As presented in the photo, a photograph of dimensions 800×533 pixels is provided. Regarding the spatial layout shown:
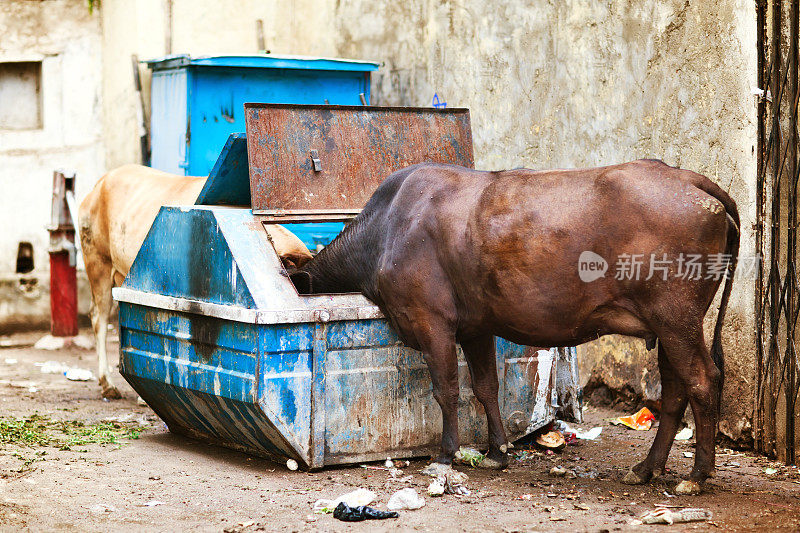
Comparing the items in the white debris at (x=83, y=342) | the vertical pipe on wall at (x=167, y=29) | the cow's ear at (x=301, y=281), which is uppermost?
the vertical pipe on wall at (x=167, y=29)

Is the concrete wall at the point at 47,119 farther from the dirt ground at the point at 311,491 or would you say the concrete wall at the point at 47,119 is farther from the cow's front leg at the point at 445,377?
the cow's front leg at the point at 445,377

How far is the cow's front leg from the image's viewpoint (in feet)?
19.0

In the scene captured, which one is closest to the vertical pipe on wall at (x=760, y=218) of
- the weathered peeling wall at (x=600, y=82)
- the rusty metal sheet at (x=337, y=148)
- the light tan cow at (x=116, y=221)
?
the weathered peeling wall at (x=600, y=82)

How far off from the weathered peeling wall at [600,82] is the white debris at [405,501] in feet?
8.21

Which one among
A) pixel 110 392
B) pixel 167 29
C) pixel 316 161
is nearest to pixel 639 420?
pixel 316 161

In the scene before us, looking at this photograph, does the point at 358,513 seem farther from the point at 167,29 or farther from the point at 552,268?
the point at 167,29

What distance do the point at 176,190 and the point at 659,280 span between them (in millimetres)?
4430

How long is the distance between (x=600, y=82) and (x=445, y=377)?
3.17 m

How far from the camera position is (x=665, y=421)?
221 inches

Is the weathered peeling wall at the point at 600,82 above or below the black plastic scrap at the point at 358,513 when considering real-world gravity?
above

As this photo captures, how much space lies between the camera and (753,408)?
6.49 meters

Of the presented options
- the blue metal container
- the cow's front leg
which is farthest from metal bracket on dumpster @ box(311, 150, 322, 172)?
the blue metal container

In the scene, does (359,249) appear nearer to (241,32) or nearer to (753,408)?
(753,408)

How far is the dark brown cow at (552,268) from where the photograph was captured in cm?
515
